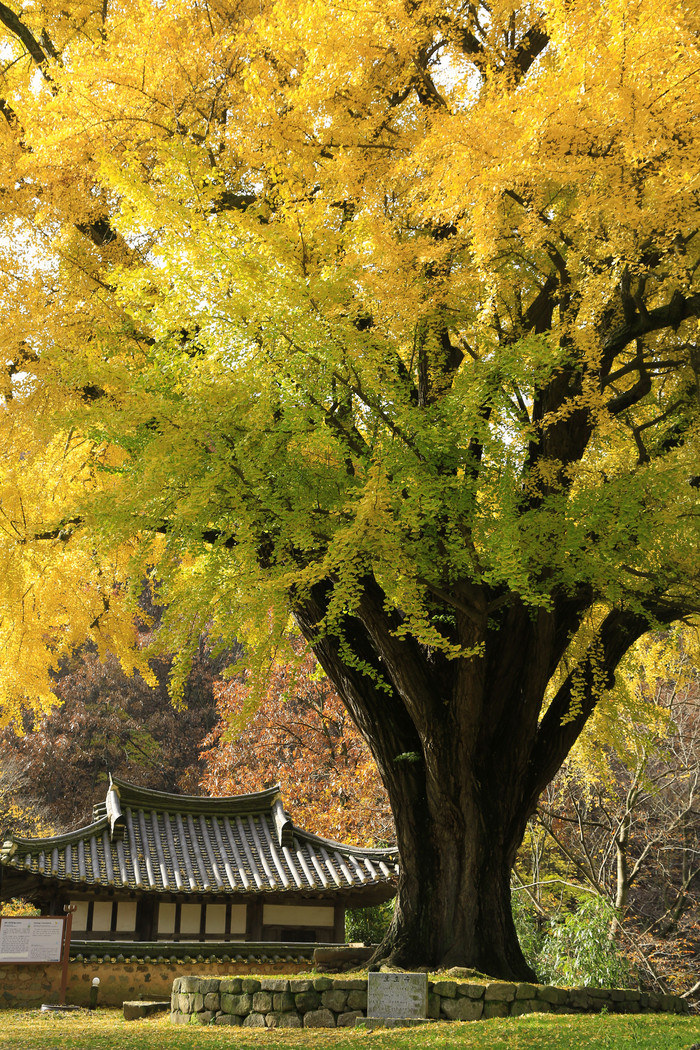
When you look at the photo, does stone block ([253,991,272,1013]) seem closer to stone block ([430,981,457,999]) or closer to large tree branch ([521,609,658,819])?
stone block ([430,981,457,999])

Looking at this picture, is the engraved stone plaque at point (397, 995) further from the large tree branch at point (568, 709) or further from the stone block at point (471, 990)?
the large tree branch at point (568, 709)

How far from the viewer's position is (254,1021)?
7.42 metres

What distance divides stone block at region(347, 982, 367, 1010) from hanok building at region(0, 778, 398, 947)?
5042 mm

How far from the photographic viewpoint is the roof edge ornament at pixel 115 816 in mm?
12500

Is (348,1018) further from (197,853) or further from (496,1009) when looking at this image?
(197,853)

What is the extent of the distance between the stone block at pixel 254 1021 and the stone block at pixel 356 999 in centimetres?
79

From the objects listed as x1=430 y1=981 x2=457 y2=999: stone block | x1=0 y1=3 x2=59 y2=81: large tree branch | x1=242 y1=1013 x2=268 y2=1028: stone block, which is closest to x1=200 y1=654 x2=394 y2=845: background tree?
x1=242 y1=1013 x2=268 y2=1028: stone block

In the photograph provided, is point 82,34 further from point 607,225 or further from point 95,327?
point 607,225

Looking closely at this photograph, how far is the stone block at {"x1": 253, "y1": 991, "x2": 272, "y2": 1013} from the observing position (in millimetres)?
7422

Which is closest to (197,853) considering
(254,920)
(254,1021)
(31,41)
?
(254,920)

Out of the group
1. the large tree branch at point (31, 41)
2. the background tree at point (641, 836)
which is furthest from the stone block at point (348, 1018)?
the large tree branch at point (31, 41)

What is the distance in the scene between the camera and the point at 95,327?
7.36 meters

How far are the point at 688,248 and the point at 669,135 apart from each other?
200 centimetres

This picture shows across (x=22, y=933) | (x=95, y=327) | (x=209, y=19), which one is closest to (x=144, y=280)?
(x=95, y=327)
